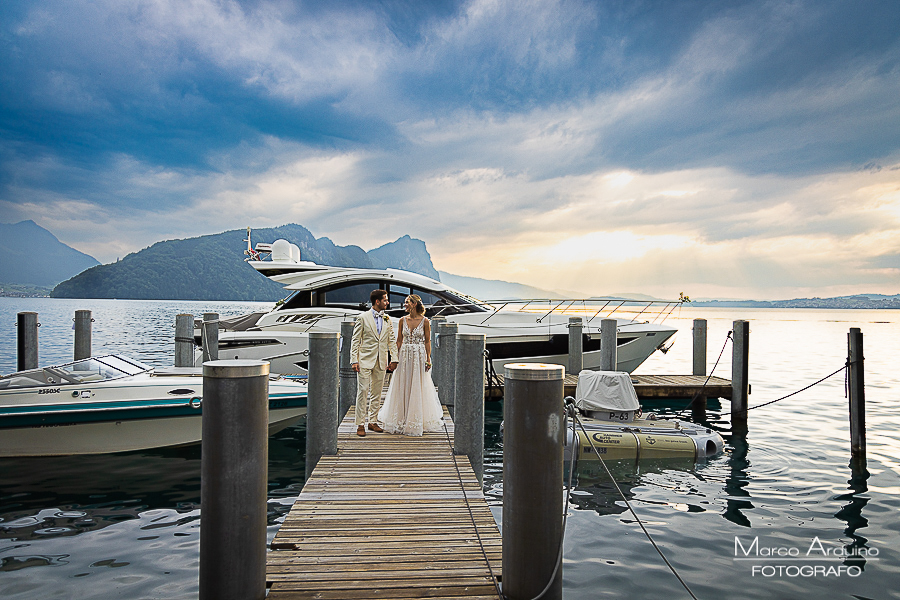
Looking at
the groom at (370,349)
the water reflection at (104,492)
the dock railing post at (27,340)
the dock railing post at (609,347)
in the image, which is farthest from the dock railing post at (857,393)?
the dock railing post at (27,340)

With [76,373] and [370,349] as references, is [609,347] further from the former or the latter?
[76,373]

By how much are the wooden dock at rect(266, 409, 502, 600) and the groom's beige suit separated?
119 centimetres

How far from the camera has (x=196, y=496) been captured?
304 inches

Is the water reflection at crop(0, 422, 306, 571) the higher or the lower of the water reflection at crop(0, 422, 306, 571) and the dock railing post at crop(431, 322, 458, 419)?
the lower

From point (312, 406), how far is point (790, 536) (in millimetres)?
5905

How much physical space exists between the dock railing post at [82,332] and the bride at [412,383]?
9.61 m

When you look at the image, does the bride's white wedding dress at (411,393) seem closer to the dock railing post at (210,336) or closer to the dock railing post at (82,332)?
the dock railing post at (210,336)

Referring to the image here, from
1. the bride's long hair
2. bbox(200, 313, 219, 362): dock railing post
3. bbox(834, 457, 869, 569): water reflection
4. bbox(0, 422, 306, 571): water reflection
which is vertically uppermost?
the bride's long hair

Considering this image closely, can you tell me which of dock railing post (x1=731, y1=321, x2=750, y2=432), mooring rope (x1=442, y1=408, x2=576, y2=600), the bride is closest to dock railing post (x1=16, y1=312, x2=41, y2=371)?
the bride

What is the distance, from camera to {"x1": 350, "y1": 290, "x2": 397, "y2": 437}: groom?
700cm

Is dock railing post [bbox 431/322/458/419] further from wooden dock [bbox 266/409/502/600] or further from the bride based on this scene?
wooden dock [bbox 266/409/502/600]

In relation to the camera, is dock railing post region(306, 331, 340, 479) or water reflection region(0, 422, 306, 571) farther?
water reflection region(0, 422, 306, 571)

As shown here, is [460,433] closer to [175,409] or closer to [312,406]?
[312,406]

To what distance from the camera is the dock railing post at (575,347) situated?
49.9 ft
